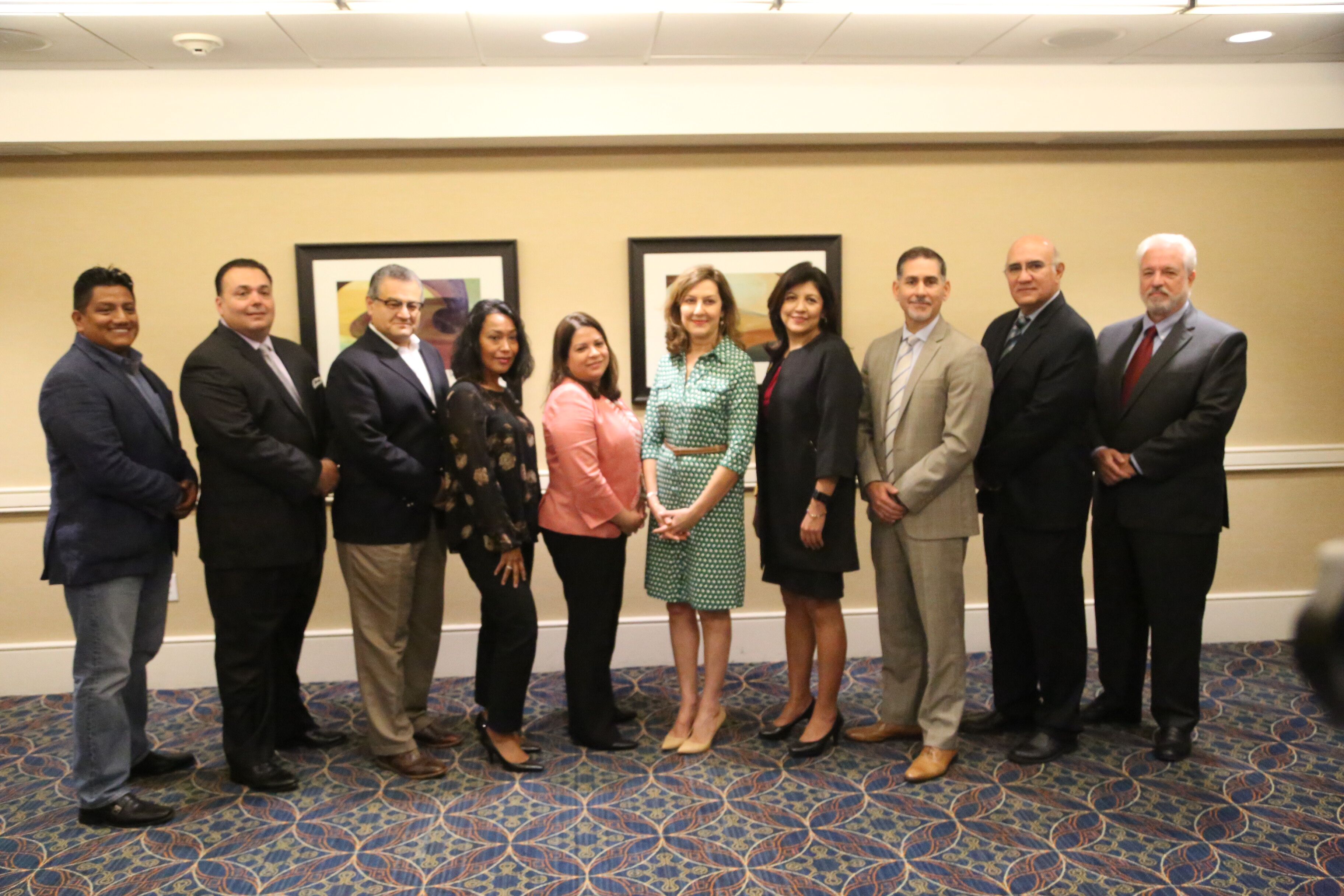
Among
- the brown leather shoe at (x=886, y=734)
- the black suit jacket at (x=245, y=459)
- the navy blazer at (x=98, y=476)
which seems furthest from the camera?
the brown leather shoe at (x=886, y=734)

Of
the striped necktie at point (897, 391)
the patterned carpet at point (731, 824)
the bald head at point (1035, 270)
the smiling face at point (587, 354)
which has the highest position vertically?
the bald head at point (1035, 270)

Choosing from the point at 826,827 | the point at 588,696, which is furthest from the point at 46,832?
the point at 826,827

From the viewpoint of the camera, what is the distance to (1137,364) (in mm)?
3443

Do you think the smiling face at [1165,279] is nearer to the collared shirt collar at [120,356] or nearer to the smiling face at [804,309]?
the smiling face at [804,309]

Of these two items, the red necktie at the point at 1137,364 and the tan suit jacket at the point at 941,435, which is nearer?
the tan suit jacket at the point at 941,435

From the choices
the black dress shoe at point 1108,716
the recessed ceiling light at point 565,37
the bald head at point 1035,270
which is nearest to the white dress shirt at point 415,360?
the recessed ceiling light at point 565,37

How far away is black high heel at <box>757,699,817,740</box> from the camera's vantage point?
11.6 feet

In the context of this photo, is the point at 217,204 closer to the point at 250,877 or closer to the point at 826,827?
the point at 250,877

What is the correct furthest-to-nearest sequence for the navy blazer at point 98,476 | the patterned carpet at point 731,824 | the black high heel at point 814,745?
the black high heel at point 814,745 → the navy blazer at point 98,476 → the patterned carpet at point 731,824

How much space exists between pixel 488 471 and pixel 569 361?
0.50 meters

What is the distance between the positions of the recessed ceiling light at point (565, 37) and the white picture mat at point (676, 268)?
97 cm

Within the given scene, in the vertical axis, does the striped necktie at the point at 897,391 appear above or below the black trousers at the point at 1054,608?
above

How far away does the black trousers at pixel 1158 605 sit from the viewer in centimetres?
333

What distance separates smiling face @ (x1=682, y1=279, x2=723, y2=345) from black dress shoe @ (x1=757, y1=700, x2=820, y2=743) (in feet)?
4.66
